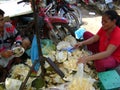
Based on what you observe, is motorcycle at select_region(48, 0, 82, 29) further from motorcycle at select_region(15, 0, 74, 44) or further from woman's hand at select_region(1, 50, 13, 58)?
woman's hand at select_region(1, 50, 13, 58)

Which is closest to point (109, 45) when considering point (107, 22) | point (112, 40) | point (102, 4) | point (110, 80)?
point (112, 40)

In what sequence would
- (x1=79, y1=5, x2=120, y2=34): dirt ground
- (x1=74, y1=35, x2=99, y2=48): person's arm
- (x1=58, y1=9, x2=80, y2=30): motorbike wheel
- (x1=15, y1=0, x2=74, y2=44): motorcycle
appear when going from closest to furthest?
1. (x1=74, y1=35, x2=99, y2=48): person's arm
2. (x1=15, y1=0, x2=74, y2=44): motorcycle
3. (x1=58, y1=9, x2=80, y2=30): motorbike wheel
4. (x1=79, y1=5, x2=120, y2=34): dirt ground

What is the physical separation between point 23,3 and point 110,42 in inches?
96.1

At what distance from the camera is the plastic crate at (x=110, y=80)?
3110 mm

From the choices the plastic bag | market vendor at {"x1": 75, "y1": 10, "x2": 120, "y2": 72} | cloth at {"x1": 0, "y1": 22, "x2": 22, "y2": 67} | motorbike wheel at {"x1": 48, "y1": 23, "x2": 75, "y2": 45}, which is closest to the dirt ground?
motorbike wheel at {"x1": 48, "y1": 23, "x2": 75, "y2": 45}

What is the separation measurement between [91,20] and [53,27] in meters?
2.71

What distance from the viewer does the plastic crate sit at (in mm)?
3110

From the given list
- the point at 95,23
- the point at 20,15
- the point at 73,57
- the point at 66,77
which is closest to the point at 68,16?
the point at 95,23

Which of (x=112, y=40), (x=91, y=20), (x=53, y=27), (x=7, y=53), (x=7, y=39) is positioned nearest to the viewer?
(x=112, y=40)

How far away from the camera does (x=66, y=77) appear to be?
350cm

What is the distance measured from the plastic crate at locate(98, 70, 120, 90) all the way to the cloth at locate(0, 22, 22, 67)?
51.0 inches

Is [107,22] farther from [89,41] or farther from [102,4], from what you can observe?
[102,4]

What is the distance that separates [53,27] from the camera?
4660mm

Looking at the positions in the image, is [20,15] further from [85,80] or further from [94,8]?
[94,8]
